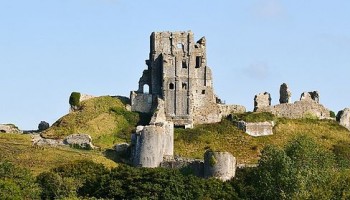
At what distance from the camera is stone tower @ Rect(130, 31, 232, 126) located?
119 m

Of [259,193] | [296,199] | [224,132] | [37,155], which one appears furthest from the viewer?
[224,132]

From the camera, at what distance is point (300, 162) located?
97.8 metres

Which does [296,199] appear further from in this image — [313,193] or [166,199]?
[166,199]

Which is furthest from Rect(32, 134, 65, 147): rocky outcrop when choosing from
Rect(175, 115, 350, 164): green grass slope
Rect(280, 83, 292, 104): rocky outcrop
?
Rect(280, 83, 292, 104): rocky outcrop

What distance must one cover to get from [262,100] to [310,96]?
17.1ft

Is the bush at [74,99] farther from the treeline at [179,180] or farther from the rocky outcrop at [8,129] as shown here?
the treeline at [179,180]

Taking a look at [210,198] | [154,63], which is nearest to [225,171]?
[210,198]

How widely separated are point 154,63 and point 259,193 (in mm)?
28155

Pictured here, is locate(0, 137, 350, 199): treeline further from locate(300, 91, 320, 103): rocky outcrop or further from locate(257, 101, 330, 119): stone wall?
locate(300, 91, 320, 103): rocky outcrop

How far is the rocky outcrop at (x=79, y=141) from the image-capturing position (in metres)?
112

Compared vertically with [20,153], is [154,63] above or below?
above

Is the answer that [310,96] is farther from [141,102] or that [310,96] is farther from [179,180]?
[179,180]

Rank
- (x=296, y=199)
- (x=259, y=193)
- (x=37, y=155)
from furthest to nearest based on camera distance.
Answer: (x=37, y=155) < (x=259, y=193) < (x=296, y=199)

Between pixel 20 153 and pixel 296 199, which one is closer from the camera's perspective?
pixel 296 199
